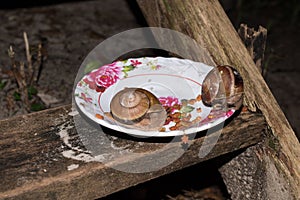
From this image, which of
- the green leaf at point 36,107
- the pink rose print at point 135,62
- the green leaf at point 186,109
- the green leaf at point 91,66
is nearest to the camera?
the green leaf at point 186,109

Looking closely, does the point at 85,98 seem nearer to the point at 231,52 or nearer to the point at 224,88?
the point at 224,88

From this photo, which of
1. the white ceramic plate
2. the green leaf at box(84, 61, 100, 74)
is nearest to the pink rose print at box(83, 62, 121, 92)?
the white ceramic plate

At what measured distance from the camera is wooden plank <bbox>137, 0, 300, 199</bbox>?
1.75 meters

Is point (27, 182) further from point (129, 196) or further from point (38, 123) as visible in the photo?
point (129, 196)

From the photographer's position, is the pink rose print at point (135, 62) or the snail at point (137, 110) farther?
the pink rose print at point (135, 62)

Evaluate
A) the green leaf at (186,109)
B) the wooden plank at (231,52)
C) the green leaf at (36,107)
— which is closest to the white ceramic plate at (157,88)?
the green leaf at (186,109)

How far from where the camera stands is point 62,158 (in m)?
1.52

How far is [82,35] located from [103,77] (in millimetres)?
1816

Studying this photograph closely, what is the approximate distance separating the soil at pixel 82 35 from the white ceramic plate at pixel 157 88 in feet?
3.78

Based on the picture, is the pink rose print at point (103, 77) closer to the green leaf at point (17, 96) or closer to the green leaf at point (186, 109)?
the green leaf at point (186, 109)

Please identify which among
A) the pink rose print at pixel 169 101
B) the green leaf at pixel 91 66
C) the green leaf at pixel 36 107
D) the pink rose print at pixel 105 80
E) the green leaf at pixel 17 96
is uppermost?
the pink rose print at pixel 105 80

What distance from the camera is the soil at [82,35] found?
305 centimetres

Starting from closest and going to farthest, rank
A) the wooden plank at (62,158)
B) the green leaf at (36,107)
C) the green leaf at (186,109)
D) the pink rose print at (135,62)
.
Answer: the wooden plank at (62,158) → the green leaf at (186,109) → the pink rose print at (135,62) → the green leaf at (36,107)

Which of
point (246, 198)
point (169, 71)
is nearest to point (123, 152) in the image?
point (169, 71)
